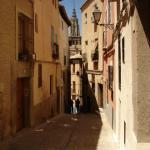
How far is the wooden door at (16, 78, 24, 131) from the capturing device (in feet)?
52.0

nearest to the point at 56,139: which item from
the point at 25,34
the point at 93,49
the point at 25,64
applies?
the point at 25,64

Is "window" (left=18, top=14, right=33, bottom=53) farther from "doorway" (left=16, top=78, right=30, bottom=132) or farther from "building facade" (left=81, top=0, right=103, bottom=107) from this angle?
"building facade" (left=81, top=0, right=103, bottom=107)

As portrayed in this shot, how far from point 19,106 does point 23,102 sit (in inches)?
25.2

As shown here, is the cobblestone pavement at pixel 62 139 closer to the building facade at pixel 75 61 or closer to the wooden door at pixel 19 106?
the wooden door at pixel 19 106

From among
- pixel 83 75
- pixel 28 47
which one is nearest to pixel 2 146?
pixel 28 47

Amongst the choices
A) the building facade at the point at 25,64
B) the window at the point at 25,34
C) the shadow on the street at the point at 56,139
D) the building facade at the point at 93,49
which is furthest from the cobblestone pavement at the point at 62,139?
the building facade at the point at 93,49

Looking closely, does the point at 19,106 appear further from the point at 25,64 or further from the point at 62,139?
the point at 62,139

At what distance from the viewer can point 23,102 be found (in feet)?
55.3

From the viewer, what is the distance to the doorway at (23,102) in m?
16.2

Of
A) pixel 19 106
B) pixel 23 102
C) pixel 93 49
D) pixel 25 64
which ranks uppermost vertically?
pixel 93 49

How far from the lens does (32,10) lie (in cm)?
1769

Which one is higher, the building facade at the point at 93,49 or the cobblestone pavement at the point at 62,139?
the building facade at the point at 93,49

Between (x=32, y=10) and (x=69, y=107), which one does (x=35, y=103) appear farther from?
(x=69, y=107)

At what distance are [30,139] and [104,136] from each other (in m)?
2.97
